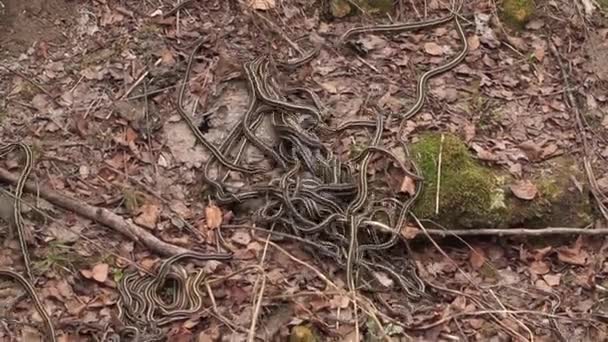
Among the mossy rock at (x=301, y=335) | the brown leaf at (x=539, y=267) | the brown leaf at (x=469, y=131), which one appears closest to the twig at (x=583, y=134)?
the brown leaf at (x=539, y=267)

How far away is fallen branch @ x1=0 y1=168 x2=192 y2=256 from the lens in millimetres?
5344

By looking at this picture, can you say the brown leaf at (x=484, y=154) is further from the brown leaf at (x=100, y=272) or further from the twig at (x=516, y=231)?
the brown leaf at (x=100, y=272)

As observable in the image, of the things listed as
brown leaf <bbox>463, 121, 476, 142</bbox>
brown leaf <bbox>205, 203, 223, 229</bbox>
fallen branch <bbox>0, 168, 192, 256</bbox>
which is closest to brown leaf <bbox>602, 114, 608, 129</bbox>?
brown leaf <bbox>463, 121, 476, 142</bbox>

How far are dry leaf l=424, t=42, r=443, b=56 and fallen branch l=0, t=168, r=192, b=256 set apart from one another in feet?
9.13

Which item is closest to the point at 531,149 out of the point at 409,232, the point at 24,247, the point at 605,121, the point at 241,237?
the point at 605,121

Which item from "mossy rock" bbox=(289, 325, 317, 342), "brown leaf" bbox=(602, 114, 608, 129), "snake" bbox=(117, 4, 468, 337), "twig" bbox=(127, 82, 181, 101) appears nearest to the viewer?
"mossy rock" bbox=(289, 325, 317, 342)

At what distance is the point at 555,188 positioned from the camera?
5891 millimetres

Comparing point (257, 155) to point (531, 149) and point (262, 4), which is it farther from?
point (531, 149)

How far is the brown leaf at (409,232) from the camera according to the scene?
18.4ft

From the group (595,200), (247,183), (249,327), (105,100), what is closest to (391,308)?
(249,327)

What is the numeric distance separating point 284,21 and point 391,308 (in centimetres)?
283

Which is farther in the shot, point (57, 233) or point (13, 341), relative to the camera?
point (57, 233)

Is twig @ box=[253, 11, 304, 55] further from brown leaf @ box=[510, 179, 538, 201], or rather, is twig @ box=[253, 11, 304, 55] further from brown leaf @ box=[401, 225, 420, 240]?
brown leaf @ box=[510, 179, 538, 201]

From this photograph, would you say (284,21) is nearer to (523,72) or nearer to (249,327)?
(523,72)
